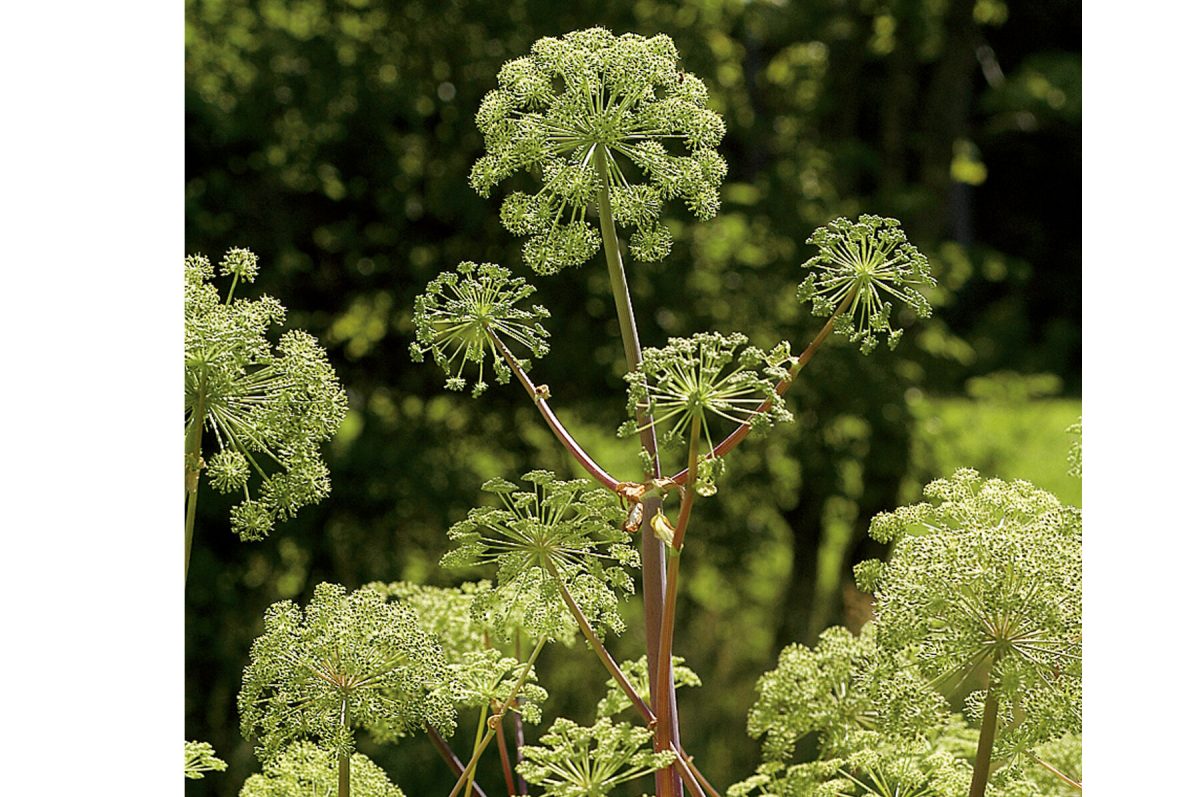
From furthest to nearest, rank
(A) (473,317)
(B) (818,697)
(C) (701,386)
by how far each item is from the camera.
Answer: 1. (B) (818,697)
2. (A) (473,317)
3. (C) (701,386)

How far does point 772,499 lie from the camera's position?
258 centimetres

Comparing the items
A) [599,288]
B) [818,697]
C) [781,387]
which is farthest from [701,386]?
[599,288]

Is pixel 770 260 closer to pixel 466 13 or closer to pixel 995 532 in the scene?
pixel 466 13

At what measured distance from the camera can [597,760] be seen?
48 centimetres

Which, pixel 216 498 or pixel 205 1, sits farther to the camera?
pixel 205 1

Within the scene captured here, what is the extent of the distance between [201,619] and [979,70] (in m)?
Result: 2.06

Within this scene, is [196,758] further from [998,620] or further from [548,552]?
[998,620]

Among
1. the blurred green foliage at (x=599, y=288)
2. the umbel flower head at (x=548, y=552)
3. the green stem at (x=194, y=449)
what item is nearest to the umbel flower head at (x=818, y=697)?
the umbel flower head at (x=548, y=552)

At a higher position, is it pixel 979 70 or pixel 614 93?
pixel 979 70

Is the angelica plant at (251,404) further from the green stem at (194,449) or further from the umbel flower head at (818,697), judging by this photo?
the umbel flower head at (818,697)

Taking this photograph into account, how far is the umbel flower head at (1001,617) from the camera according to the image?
19.9 inches

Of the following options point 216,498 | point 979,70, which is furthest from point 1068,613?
point 979,70

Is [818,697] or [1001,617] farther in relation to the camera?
[818,697]

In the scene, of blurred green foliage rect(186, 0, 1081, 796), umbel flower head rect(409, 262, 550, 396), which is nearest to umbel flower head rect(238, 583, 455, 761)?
umbel flower head rect(409, 262, 550, 396)
